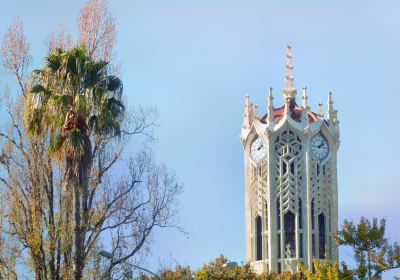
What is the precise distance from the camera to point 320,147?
8150 cm

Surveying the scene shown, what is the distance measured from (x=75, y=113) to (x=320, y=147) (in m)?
51.2

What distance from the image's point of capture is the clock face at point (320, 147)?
81062 mm

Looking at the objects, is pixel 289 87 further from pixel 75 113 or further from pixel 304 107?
pixel 75 113

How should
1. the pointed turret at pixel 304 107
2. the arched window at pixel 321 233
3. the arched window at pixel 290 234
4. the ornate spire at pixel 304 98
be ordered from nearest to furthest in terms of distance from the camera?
the arched window at pixel 290 234
the pointed turret at pixel 304 107
the arched window at pixel 321 233
the ornate spire at pixel 304 98

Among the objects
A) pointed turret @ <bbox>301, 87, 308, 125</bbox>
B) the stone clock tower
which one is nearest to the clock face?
the stone clock tower

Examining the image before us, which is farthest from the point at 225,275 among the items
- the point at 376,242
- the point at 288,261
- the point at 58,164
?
the point at 288,261

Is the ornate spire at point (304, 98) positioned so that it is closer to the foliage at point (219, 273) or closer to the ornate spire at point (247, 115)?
the ornate spire at point (247, 115)

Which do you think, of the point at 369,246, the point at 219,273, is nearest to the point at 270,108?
the point at 219,273

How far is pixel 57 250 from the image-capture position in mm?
33781

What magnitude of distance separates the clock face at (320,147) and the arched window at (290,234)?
515cm

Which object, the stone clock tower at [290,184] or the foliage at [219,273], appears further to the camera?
the stone clock tower at [290,184]

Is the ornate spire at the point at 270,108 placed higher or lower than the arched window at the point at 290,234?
higher

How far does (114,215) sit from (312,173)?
46.9 meters

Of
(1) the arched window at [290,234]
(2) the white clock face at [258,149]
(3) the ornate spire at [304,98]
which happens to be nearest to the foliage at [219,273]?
(1) the arched window at [290,234]
